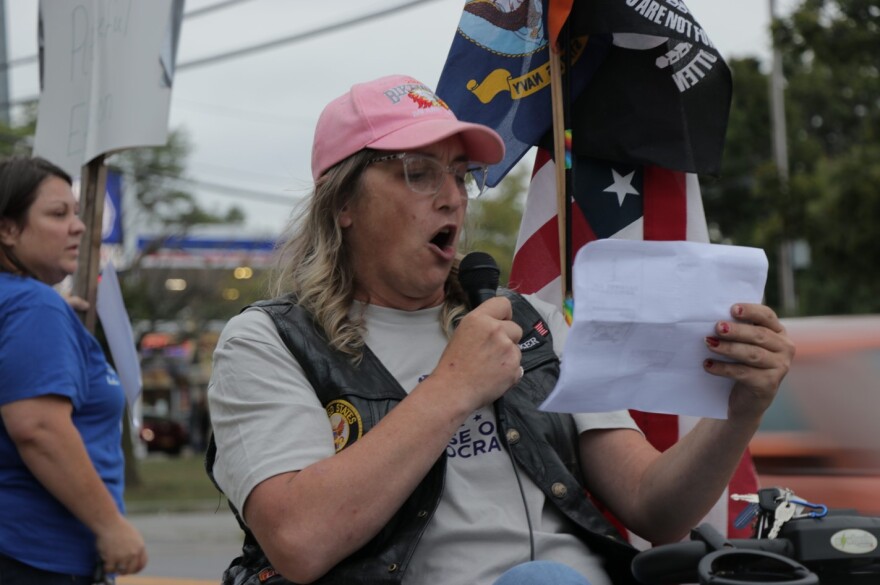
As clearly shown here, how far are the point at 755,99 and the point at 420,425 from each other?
42371 millimetres

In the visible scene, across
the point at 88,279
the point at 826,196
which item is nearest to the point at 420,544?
the point at 88,279

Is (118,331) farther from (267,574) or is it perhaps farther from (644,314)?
(644,314)

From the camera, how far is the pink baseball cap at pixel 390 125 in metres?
2.59

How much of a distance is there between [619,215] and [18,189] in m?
1.73

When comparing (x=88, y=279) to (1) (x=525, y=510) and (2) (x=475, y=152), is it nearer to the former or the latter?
(2) (x=475, y=152)

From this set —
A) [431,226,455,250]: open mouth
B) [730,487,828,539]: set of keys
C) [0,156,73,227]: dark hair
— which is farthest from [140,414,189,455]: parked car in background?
[730,487,828,539]: set of keys

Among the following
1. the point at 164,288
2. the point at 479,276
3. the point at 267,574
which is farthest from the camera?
the point at 164,288

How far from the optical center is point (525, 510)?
2445 millimetres

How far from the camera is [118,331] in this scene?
166 inches

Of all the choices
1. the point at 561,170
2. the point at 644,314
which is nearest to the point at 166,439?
the point at 561,170

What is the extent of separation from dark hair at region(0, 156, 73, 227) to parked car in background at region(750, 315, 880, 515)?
3143mm

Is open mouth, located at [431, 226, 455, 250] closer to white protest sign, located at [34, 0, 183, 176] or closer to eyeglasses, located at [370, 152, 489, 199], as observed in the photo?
eyeglasses, located at [370, 152, 489, 199]

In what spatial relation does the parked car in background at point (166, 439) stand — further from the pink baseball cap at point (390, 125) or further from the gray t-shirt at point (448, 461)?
the gray t-shirt at point (448, 461)

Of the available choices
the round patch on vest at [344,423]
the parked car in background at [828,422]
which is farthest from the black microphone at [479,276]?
the parked car in background at [828,422]
